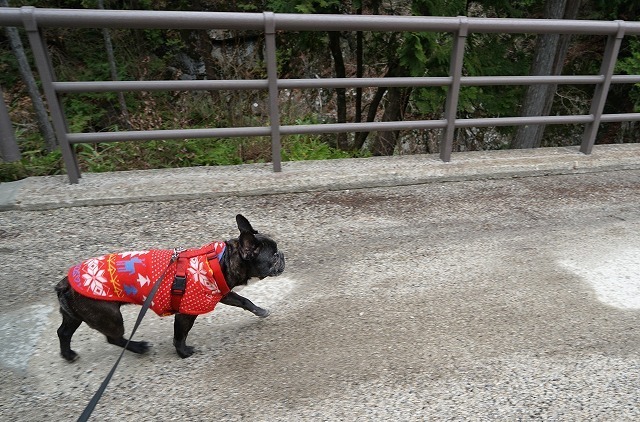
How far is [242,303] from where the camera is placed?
2594 mm

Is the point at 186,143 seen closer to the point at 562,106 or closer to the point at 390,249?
the point at 390,249

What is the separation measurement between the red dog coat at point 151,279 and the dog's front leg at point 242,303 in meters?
0.17

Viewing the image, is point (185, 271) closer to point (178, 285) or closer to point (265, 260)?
point (178, 285)

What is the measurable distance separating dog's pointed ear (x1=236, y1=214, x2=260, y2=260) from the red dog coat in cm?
14

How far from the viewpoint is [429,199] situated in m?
4.39

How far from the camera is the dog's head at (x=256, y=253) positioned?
2316mm

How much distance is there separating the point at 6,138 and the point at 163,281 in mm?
2967

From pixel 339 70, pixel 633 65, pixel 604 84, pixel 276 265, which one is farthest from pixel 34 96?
pixel 633 65

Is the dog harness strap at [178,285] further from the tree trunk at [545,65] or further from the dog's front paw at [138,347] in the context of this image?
the tree trunk at [545,65]

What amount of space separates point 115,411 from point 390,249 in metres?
2.20

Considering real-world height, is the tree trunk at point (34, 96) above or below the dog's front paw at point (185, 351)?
above

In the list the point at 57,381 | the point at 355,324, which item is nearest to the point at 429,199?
the point at 355,324

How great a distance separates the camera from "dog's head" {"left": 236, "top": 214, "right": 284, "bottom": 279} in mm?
2316

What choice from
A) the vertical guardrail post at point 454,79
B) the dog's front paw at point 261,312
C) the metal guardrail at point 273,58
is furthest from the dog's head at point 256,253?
the vertical guardrail post at point 454,79
